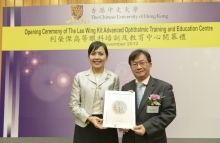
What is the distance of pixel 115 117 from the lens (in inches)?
68.5

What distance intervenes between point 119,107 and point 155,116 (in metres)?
0.29

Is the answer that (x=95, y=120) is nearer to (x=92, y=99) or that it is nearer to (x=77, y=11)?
(x=92, y=99)

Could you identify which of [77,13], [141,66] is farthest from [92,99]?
[77,13]

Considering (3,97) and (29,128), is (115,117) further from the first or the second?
(3,97)

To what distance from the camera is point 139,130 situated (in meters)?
1.62

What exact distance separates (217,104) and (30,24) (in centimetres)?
335

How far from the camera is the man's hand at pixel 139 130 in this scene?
161cm

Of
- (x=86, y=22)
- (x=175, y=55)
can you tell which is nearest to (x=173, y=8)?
(x=175, y=55)

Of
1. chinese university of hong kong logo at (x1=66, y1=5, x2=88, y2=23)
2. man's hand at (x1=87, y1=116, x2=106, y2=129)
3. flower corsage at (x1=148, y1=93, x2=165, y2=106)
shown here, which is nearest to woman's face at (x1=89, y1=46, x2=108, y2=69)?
man's hand at (x1=87, y1=116, x2=106, y2=129)

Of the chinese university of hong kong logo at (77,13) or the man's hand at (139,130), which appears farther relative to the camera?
the chinese university of hong kong logo at (77,13)

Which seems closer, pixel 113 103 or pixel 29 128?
pixel 113 103

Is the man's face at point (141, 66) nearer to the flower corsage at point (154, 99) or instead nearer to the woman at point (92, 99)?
the flower corsage at point (154, 99)

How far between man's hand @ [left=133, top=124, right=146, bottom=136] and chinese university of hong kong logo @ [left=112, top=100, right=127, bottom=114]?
171mm

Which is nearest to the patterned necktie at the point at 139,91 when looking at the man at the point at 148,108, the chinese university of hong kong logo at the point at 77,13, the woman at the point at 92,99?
the man at the point at 148,108
